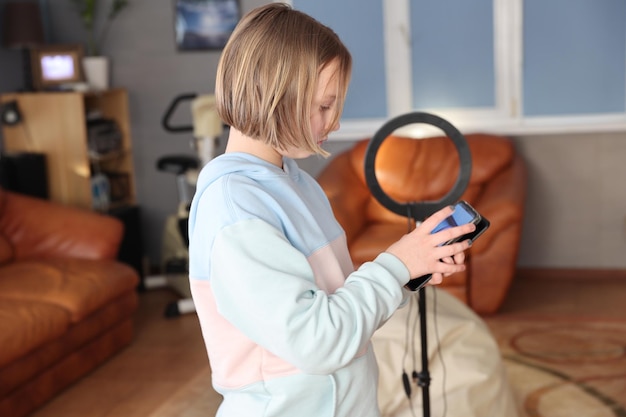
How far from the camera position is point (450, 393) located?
2518 mm

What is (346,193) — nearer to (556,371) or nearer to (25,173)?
(556,371)

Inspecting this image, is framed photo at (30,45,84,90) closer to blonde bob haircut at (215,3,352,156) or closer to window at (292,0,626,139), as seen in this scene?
window at (292,0,626,139)

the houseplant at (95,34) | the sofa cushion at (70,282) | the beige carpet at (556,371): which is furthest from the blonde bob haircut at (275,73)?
the houseplant at (95,34)

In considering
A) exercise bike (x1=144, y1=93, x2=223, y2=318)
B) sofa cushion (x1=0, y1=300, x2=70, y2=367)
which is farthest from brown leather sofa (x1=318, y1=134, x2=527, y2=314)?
sofa cushion (x1=0, y1=300, x2=70, y2=367)

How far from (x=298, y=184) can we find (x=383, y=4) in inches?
155

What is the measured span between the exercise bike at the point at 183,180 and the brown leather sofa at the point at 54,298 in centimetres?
47

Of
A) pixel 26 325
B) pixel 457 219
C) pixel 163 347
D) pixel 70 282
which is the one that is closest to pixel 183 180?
pixel 163 347

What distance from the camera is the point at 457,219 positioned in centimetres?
117

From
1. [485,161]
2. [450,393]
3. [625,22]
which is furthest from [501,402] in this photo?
[625,22]

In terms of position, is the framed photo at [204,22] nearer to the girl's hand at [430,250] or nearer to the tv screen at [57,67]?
the tv screen at [57,67]

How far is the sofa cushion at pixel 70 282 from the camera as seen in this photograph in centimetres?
346

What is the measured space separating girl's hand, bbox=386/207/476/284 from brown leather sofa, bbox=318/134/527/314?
2.96m

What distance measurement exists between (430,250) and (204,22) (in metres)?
4.32

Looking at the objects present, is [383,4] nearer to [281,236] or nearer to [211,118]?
[211,118]
